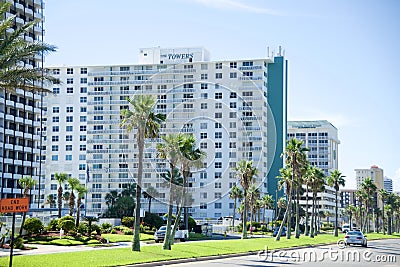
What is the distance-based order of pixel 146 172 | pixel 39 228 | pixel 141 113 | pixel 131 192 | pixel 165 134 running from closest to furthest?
pixel 141 113
pixel 165 134
pixel 39 228
pixel 146 172
pixel 131 192

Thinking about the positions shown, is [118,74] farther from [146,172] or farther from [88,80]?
[146,172]

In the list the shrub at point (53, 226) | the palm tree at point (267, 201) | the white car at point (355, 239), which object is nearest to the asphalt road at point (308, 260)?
the white car at point (355, 239)

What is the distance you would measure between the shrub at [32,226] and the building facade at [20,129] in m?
30.1

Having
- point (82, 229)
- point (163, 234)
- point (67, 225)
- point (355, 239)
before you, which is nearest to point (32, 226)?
point (67, 225)

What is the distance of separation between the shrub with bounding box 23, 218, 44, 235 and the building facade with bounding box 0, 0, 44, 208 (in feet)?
98.7

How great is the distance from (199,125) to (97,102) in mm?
88528

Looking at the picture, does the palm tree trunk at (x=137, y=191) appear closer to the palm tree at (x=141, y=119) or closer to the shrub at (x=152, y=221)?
the palm tree at (x=141, y=119)

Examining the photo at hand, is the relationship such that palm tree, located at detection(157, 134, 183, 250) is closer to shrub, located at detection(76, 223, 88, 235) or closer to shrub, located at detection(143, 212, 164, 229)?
shrub, located at detection(76, 223, 88, 235)

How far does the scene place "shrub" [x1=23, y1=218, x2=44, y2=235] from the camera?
55.7m

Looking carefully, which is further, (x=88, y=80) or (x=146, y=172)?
(x=88, y=80)

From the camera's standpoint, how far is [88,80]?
5315 inches

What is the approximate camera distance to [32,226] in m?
56.0

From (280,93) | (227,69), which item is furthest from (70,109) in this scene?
(280,93)

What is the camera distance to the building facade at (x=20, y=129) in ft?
294
